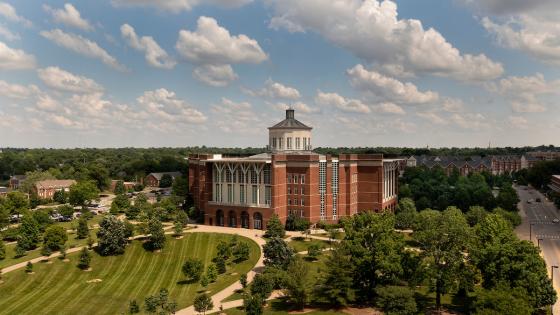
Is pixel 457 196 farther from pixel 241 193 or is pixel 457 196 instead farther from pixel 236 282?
pixel 236 282

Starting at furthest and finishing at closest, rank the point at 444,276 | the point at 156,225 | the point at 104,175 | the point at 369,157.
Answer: the point at 104,175 < the point at 369,157 < the point at 156,225 < the point at 444,276

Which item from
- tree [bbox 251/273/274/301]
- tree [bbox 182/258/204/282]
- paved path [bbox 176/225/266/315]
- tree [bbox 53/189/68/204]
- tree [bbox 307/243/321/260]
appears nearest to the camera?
tree [bbox 251/273/274/301]

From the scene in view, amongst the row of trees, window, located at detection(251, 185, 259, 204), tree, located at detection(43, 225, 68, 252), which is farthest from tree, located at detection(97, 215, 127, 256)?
the row of trees

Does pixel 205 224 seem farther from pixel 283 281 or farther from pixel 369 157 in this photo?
pixel 283 281

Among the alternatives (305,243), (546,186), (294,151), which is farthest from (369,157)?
(546,186)

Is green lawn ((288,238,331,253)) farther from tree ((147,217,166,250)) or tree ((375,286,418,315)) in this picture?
tree ((375,286,418,315))

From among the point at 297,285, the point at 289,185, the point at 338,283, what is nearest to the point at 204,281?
the point at 297,285
